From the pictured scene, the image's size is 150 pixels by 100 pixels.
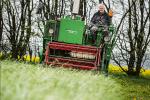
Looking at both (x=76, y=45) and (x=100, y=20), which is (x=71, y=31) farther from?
(x=76, y=45)

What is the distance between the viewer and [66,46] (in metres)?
14.0

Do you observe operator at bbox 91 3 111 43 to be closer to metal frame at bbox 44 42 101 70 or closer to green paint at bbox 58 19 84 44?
green paint at bbox 58 19 84 44

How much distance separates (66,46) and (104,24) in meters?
1.63

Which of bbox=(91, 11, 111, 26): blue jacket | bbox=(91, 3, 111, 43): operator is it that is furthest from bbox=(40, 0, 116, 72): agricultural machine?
bbox=(91, 11, 111, 26): blue jacket

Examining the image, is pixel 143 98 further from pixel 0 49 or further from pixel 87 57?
pixel 0 49

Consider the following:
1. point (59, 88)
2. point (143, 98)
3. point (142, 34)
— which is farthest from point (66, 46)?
point (142, 34)

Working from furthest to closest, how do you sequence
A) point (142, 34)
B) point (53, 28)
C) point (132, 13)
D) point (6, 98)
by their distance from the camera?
point (132, 13) < point (142, 34) < point (53, 28) < point (6, 98)

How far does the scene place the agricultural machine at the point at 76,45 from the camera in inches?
546

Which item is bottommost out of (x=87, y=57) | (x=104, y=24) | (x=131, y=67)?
(x=131, y=67)

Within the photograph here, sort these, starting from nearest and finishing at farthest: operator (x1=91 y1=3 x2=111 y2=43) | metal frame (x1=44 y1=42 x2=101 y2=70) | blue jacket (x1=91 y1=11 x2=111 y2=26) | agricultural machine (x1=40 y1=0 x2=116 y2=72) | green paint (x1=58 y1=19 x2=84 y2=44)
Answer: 1. metal frame (x1=44 y1=42 x2=101 y2=70)
2. agricultural machine (x1=40 y1=0 x2=116 y2=72)
3. operator (x1=91 y1=3 x2=111 y2=43)
4. blue jacket (x1=91 y1=11 x2=111 y2=26)
5. green paint (x1=58 y1=19 x2=84 y2=44)

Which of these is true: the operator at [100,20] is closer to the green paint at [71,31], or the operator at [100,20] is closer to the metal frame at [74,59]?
the green paint at [71,31]

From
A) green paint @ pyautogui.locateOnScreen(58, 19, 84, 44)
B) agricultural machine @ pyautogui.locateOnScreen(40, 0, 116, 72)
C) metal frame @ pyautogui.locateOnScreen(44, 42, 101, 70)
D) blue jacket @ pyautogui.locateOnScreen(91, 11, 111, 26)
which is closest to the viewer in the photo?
metal frame @ pyautogui.locateOnScreen(44, 42, 101, 70)

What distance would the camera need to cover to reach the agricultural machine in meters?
13.9

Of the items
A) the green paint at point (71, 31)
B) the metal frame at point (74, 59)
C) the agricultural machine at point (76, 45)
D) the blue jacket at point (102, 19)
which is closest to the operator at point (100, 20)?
the blue jacket at point (102, 19)
